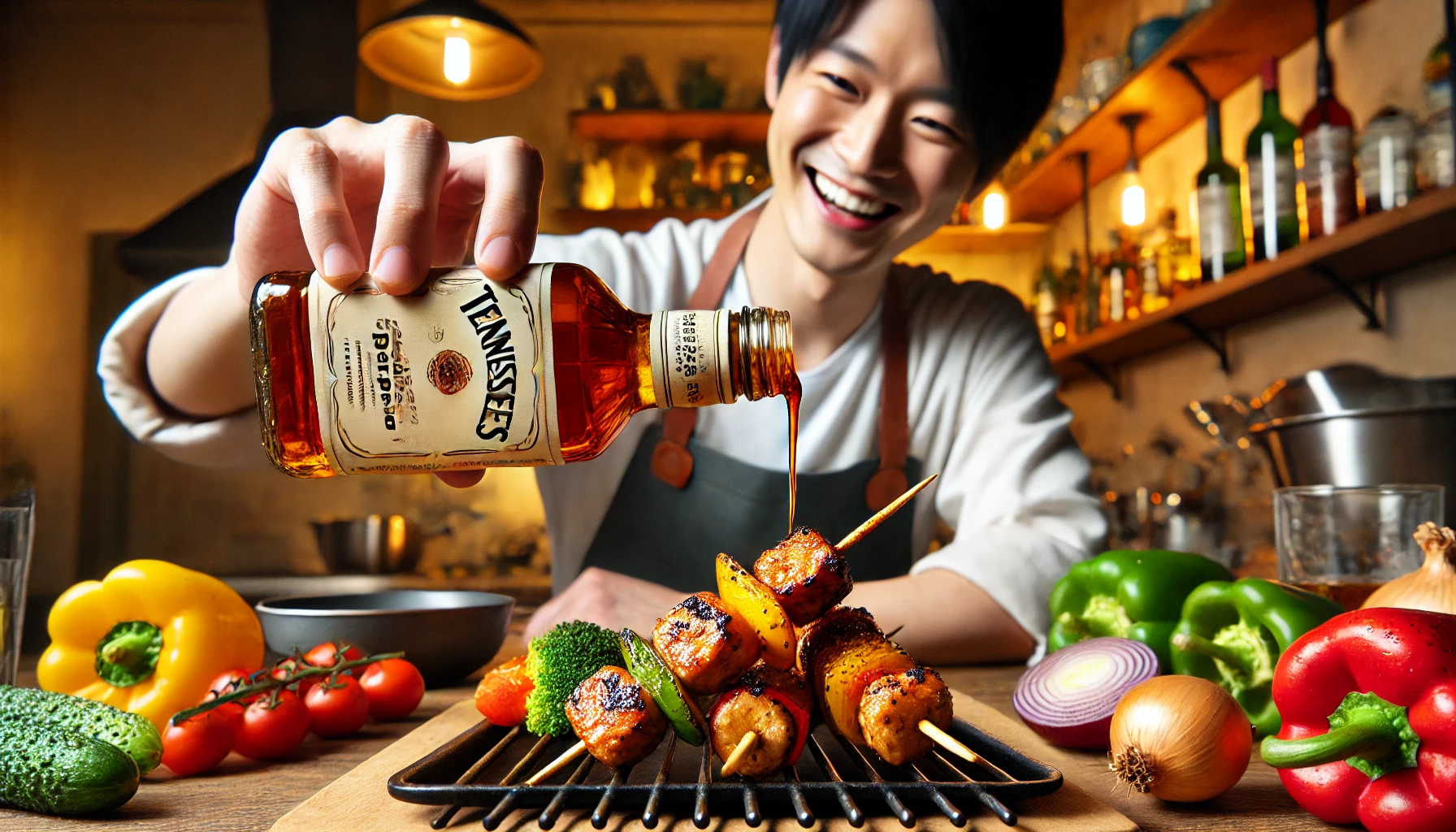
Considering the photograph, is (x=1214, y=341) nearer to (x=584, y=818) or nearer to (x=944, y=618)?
(x=944, y=618)

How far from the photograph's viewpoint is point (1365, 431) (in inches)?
51.8

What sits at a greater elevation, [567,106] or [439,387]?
[567,106]

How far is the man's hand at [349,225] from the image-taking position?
744mm

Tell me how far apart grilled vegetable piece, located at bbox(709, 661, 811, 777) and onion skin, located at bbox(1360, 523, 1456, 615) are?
53 cm

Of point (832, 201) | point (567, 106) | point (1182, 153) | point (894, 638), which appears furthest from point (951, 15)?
point (567, 106)

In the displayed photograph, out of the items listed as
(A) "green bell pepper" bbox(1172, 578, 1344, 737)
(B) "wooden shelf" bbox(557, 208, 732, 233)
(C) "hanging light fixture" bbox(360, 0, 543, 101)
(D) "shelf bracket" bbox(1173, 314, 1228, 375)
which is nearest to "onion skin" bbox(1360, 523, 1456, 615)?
(A) "green bell pepper" bbox(1172, 578, 1344, 737)

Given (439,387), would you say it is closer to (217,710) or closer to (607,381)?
(607,381)

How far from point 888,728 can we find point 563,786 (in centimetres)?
22

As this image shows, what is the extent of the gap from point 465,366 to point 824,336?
1197 millimetres

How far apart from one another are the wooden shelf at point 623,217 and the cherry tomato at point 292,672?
310 centimetres

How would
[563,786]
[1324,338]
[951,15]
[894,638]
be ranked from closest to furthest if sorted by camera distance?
[563,786] < [894,638] < [951,15] < [1324,338]

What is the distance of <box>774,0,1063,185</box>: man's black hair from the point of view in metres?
1.52

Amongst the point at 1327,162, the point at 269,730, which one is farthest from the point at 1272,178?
the point at 269,730

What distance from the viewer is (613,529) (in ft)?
6.04
